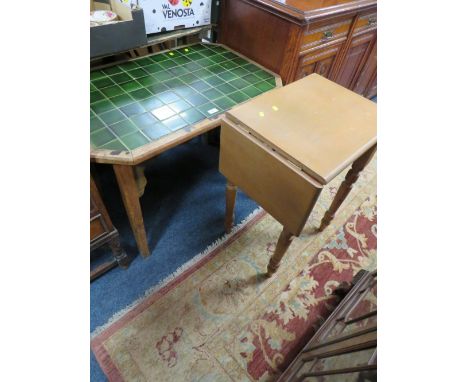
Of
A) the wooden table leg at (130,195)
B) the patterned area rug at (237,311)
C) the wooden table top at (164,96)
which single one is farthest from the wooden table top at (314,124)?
the patterned area rug at (237,311)

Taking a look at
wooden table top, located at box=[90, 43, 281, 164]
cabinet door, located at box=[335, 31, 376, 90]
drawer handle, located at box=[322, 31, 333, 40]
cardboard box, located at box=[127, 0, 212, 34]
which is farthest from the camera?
cabinet door, located at box=[335, 31, 376, 90]

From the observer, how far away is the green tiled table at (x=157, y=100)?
0.84 metres

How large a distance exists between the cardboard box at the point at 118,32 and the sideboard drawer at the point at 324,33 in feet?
2.20

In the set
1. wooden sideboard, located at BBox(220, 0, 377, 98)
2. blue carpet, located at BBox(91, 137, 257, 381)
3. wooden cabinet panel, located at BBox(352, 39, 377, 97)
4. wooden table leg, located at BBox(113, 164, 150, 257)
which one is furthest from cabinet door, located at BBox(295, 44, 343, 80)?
wooden table leg, located at BBox(113, 164, 150, 257)

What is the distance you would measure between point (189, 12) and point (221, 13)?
18 centimetres

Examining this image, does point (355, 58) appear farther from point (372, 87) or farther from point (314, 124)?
point (314, 124)

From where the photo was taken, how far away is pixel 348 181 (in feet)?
4.15

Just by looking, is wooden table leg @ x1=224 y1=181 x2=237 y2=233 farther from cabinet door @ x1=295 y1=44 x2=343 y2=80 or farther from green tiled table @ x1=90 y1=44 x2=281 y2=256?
cabinet door @ x1=295 y1=44 x2=343 y2=80

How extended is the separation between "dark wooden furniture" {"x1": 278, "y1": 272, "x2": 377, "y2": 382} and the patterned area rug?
0.17 meters

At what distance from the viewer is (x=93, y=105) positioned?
0.94m

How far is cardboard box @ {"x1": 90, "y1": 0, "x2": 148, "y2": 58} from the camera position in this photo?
950 millimetres

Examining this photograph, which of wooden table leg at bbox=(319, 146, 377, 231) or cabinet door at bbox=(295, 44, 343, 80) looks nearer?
wooden table leg at bbox=(319, 146, 377, 231)

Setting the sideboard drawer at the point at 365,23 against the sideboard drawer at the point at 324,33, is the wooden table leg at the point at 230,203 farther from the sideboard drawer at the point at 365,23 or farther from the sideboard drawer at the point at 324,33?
the sideboard drawer at the point at 365,23
